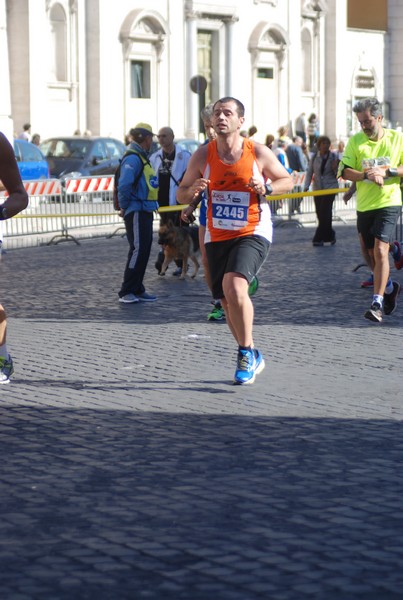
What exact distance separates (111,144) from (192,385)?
2647 cm

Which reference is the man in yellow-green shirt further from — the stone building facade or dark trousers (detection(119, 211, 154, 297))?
the stone building facade

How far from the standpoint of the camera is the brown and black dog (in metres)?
15.9

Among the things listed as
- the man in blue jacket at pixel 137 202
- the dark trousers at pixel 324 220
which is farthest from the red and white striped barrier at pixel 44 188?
the man in blue jacket at pixel 137 202

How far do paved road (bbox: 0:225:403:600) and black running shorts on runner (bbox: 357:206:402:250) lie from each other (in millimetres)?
712

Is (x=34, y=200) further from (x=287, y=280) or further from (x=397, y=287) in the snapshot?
(x=397, y=287)

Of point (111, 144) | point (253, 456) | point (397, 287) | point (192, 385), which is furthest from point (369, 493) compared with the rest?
point (111, 144)

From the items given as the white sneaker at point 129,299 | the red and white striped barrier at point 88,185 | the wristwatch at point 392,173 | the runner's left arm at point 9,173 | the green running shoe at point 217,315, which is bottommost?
the white sneaker at point 129,299

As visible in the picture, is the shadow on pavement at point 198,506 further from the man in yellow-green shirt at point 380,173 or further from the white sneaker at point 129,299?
the white sneaker at point 129,299

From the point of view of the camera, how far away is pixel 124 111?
45.8 meters

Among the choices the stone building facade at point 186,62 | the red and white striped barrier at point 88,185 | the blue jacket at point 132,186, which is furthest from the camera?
the stone building facade at point 186,62

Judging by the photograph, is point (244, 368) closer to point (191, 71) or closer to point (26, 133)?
point (26, 133)

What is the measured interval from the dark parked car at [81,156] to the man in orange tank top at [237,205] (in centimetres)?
2424

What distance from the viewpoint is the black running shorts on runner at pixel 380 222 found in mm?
11414

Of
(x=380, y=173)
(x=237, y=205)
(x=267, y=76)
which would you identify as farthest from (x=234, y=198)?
(x=267, y=76)
